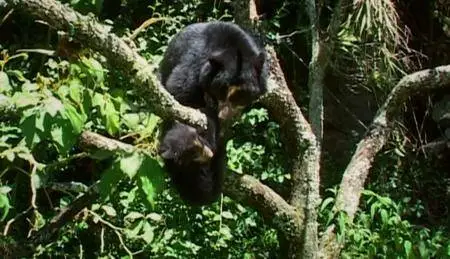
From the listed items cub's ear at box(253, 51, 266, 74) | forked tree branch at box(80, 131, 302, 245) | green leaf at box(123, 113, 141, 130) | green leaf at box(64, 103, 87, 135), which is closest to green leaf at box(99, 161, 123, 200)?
green leaf at box(64, 103, 87, 135)

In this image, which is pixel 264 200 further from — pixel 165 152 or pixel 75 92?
pixel 75 92

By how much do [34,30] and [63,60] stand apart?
2500 mm

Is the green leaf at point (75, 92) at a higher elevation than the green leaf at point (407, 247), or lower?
higher

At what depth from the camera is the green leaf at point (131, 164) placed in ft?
6.73

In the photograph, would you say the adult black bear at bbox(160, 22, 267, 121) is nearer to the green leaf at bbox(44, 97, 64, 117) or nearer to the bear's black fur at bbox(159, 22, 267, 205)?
the bear's black fur at bbox(159, 22, 267, 205)

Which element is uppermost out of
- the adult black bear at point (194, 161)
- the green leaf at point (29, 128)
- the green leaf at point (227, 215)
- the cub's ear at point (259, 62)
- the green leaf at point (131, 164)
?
the cub's ear at point (259, 62)

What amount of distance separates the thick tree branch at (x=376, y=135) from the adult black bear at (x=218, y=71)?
850 mm

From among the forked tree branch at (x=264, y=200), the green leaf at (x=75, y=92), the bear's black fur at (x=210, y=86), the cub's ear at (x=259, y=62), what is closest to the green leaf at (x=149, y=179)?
the green leaf at (x=75, y=92)

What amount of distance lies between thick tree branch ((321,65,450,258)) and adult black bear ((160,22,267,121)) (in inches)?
33.5

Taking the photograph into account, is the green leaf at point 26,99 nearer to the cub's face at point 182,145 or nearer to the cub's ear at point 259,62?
the cub's face at point 182,145

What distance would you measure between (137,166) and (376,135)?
1.90 metres

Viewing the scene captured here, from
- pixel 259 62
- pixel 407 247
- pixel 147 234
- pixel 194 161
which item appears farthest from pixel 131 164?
pixel 407 247

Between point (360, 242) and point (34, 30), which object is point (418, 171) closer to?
point (360, 242)

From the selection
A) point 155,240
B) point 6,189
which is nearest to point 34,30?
point 155,240
